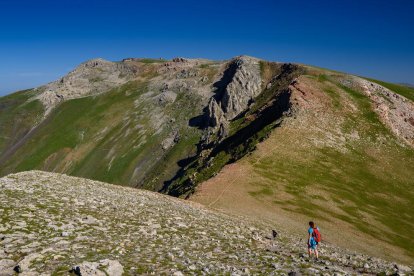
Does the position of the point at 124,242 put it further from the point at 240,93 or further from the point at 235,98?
the point at 240,93

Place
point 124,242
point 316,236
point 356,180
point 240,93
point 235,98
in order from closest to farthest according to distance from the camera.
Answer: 1. point 124,242
2. point 316,236
3. point 356,180
4. point 235,98
5. point 240,93

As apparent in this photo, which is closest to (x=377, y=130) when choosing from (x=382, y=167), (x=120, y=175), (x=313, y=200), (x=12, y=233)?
(x=382, y=167)

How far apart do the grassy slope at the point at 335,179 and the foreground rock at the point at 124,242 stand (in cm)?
2088

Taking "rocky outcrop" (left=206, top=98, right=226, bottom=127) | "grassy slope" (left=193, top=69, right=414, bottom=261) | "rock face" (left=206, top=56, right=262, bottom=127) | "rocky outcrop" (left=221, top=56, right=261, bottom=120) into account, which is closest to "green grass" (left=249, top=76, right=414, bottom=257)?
"grassy slope" (left=193, top=69, right=414, bottom=261)

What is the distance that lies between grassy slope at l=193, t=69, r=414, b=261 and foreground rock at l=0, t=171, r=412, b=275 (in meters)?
20.9

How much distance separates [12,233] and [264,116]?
109 metres

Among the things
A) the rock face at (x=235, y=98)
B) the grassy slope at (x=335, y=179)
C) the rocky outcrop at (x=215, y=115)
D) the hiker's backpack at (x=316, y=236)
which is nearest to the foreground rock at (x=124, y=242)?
the hiker's backpack at (x=316, y=236)

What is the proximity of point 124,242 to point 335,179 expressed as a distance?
205 feet

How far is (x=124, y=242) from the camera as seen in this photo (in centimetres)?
2014

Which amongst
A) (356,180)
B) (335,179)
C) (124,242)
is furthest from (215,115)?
(124,242)

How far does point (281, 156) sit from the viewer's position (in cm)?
7738

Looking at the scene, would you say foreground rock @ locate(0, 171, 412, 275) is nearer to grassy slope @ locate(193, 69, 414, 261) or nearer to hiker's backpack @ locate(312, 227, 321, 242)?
hiker's backpack @ locate(312, 227, 321, 242)

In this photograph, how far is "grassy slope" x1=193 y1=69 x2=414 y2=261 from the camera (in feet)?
173

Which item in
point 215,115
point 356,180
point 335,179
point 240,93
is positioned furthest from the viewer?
point 240,93
